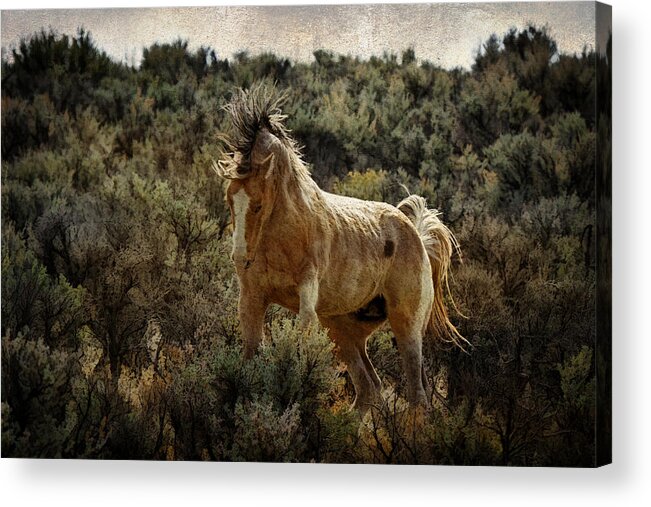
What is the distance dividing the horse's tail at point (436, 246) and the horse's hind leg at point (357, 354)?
18.1 inches

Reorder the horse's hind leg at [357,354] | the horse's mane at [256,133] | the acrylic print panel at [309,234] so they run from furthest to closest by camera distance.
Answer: the horse's hind leg at [357,354] → the horse's mane at [256,133] → the acrylic print panel at [309,234]

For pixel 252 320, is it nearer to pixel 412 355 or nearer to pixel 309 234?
pixel 309 234

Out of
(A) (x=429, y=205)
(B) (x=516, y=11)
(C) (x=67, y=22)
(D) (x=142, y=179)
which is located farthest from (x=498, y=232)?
(C) (x=67, y=22)

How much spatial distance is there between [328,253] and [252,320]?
0.72m

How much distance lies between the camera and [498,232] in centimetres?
→ 1101

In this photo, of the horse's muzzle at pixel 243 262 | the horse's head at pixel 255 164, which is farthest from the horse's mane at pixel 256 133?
the horse's muzzle at pixel 243 262

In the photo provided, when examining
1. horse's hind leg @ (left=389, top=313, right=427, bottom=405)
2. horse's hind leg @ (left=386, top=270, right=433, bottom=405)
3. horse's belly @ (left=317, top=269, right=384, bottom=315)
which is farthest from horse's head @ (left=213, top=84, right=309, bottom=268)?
horse's hind leg @ (left=389, top=313, right=427, bottom=405)

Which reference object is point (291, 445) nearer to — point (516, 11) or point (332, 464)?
point (332, 464)

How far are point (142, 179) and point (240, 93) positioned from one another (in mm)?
959

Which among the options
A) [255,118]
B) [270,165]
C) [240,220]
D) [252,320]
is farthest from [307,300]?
[255,118]

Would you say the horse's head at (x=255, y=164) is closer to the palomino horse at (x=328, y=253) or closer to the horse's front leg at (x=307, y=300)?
the palomino horse at (x=328, y=253)

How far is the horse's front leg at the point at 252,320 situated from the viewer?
11016 mm

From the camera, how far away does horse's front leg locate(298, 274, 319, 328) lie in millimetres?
10852

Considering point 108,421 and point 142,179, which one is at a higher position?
point 142,179
